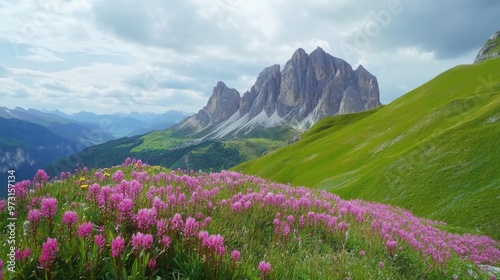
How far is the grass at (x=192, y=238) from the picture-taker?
157 inches

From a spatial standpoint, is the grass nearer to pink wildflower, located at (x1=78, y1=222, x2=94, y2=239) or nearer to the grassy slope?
pink wildflower, located at (x1=78, y1=222, x2=94, y2=239)

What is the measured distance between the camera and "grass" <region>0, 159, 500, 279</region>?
4.00m

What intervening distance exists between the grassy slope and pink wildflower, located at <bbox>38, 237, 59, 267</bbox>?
31.7 metres

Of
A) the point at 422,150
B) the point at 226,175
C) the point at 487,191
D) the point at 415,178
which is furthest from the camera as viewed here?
the point at 422,150

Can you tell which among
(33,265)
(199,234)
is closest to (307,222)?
(199,234)

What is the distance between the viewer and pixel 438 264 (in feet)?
27.1

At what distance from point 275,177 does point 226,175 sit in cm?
6796

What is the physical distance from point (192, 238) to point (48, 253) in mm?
1846

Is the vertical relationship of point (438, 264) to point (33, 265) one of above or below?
below

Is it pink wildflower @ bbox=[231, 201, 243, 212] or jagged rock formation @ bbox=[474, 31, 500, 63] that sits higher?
jagged rock formation @ bbox=[474, 31, 500, 63]

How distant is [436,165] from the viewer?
124 feet

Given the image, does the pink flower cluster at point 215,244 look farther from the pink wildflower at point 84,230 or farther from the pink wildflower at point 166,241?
the pink wildflower at point 84,230

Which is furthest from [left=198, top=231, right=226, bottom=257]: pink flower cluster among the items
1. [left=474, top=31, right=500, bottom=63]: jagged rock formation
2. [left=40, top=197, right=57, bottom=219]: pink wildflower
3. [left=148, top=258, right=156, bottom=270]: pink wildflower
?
[left=474, top=31, right=500, bottom=63]: jagged rock formation

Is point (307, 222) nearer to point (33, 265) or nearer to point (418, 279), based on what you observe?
point (418, 279)
